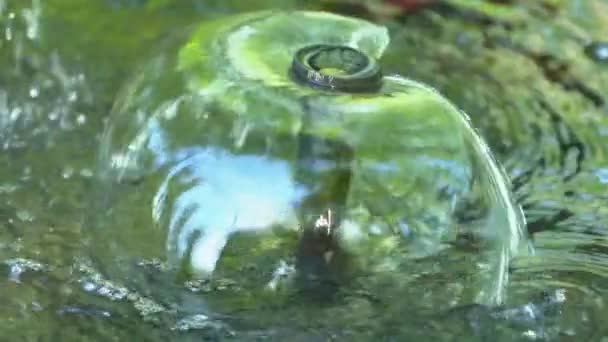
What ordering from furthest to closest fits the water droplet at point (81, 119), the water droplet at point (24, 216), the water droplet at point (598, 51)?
the water droplet at point (598, 51)
the water droplet at point (81, 119)
the water droplet at point (24, 216)

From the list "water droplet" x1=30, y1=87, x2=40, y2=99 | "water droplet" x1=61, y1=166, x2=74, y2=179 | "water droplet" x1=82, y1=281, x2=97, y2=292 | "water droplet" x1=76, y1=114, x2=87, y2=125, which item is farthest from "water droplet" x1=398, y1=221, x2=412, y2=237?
"water droplet" x1=30, y1=87, x2=40, y2=99

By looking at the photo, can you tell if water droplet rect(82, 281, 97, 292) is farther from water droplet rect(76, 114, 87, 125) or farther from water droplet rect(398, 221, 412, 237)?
water droplet rect(76, 114, 87, 125)

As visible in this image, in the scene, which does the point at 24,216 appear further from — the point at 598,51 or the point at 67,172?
the point at 598,51

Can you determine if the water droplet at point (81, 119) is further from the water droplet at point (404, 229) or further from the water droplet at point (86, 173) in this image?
the water droplet at point (404, 229)

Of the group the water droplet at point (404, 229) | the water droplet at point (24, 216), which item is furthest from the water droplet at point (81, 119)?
the water droplet at point (404, 229)

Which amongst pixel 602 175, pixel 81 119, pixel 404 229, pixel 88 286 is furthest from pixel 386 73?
pixel 88 286

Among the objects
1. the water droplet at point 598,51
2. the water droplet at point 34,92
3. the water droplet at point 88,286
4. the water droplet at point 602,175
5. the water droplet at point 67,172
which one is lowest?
the water droplet at point 602,175

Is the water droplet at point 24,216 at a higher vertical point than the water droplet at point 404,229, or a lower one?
lower
